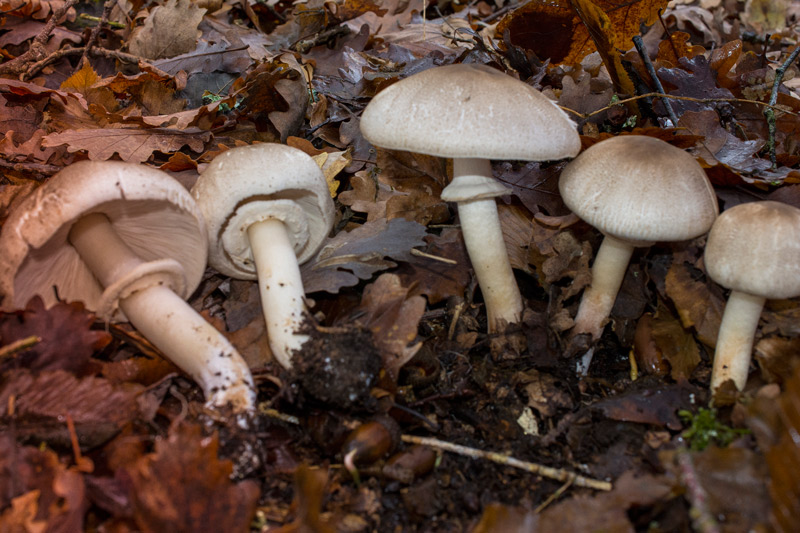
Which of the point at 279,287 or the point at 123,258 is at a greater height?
the point at 123,258

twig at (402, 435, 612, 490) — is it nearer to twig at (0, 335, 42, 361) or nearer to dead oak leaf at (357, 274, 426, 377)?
dead oak leaf at (357, 274, 426, 377)

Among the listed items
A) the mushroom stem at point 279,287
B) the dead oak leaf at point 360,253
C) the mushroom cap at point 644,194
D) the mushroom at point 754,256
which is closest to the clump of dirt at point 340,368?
the mushroom stem at point 279,287

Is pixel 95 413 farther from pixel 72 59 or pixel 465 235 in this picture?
pixel 72 59

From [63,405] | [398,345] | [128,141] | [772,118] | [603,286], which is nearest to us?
[63,405]

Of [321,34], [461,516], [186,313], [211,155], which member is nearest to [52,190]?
[186,313]

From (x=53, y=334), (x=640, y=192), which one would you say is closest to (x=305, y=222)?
(x=53, y=334)

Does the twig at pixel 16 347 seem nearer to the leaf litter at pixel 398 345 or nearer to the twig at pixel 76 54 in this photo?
the leaf litter at pixel 398 345

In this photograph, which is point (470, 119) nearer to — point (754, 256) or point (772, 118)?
point (754, 256)

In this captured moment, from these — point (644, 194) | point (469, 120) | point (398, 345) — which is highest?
point (469, 120)
